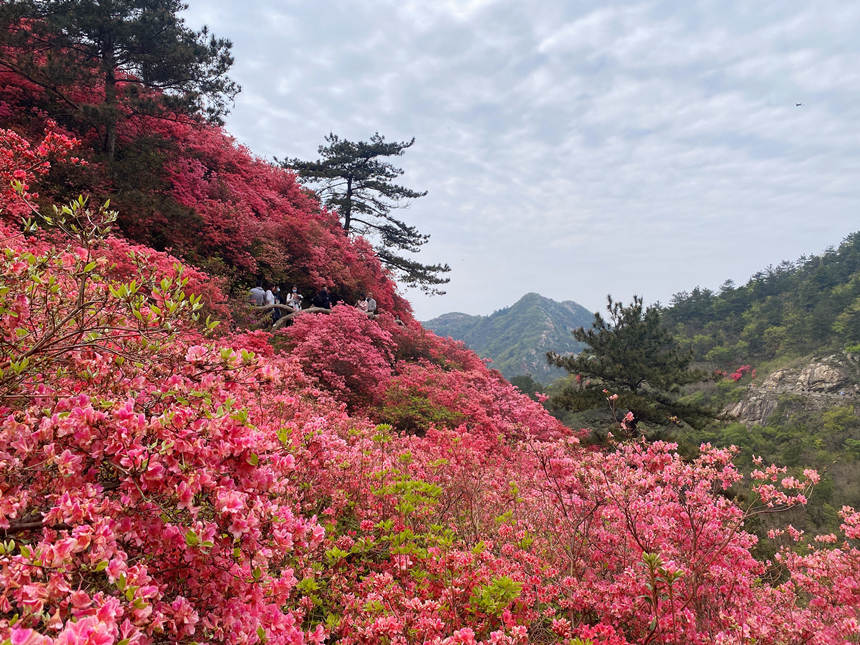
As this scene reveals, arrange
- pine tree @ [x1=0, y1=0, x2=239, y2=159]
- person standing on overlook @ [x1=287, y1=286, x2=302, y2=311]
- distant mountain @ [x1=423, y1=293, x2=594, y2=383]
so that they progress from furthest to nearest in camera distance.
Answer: distant mountain @ [x1=423, y1=293, x2=594, y2=383]
person standing on overlook @ [x1=287, y1=286, x2=302, y2=311]
pine tree @ [x1=0, y1=0, x2=239, y2=159]

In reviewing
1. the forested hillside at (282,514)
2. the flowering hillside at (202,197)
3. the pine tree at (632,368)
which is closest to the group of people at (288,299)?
the flowering hillside at (202,197)

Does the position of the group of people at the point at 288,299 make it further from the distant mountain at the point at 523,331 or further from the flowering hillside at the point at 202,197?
the distant mountain at the point at 523,331

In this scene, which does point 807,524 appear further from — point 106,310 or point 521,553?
point 106,310

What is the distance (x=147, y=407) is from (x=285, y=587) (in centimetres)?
102

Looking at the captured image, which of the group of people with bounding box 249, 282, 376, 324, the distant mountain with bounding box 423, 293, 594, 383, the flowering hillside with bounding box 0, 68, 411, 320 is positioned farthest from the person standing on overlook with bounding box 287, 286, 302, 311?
the distant mountain with bounding box 423, 293, 594, 383

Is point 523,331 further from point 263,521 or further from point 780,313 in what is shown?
point 263,521

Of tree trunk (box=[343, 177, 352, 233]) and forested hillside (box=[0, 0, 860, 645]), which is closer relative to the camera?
forested hillside (box=[0, 0, 860, 645])

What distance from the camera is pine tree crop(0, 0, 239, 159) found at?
9.88 metres

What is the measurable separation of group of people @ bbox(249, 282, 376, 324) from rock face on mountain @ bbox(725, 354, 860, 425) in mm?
26996

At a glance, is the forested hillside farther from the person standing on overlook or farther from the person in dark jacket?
the person in dark jacket

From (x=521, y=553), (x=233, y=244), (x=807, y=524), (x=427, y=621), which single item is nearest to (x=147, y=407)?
(x=427, y=621)

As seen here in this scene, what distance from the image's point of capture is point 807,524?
53.8 ft

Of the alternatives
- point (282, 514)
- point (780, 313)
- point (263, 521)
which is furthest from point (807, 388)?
point (263, 521)

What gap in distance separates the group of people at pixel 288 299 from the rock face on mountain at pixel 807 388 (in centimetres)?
2700
